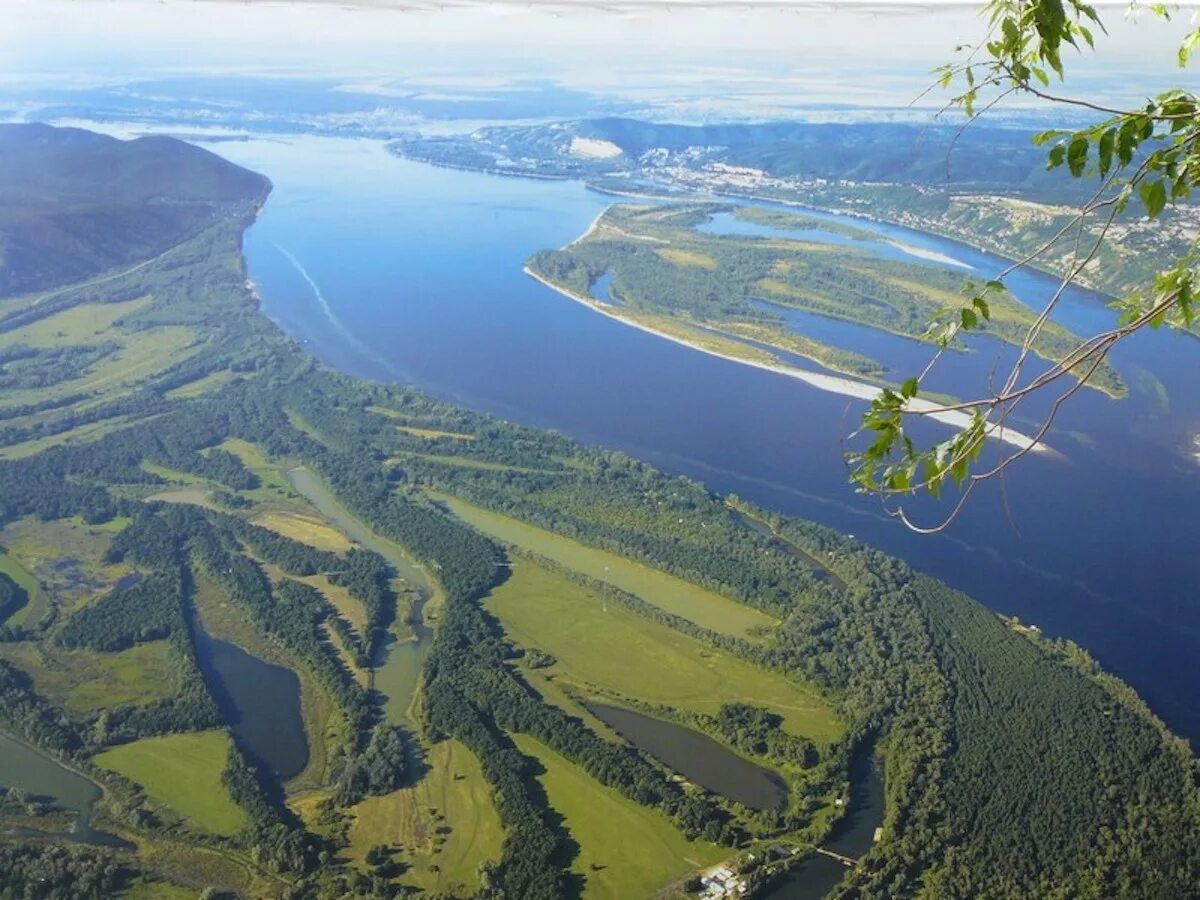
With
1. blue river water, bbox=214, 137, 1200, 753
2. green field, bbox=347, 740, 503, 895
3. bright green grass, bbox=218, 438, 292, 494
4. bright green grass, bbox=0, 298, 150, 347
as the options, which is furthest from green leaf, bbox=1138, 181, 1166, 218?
bright green grass, bbox=0, 298, 150, 347

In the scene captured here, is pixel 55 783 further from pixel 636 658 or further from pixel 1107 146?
pixel 1107 146

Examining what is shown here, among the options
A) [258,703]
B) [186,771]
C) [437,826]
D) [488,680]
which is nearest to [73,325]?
[258,703]

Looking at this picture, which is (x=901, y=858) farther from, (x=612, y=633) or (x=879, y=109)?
(x=879, y=109)

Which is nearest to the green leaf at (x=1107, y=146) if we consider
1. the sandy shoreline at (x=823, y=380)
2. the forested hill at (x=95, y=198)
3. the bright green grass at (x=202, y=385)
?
the sandy shoreline at (x=823, y=380)

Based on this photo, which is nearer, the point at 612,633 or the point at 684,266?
the point at 612,633

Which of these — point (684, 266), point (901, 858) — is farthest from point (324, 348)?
point (901, 858)
